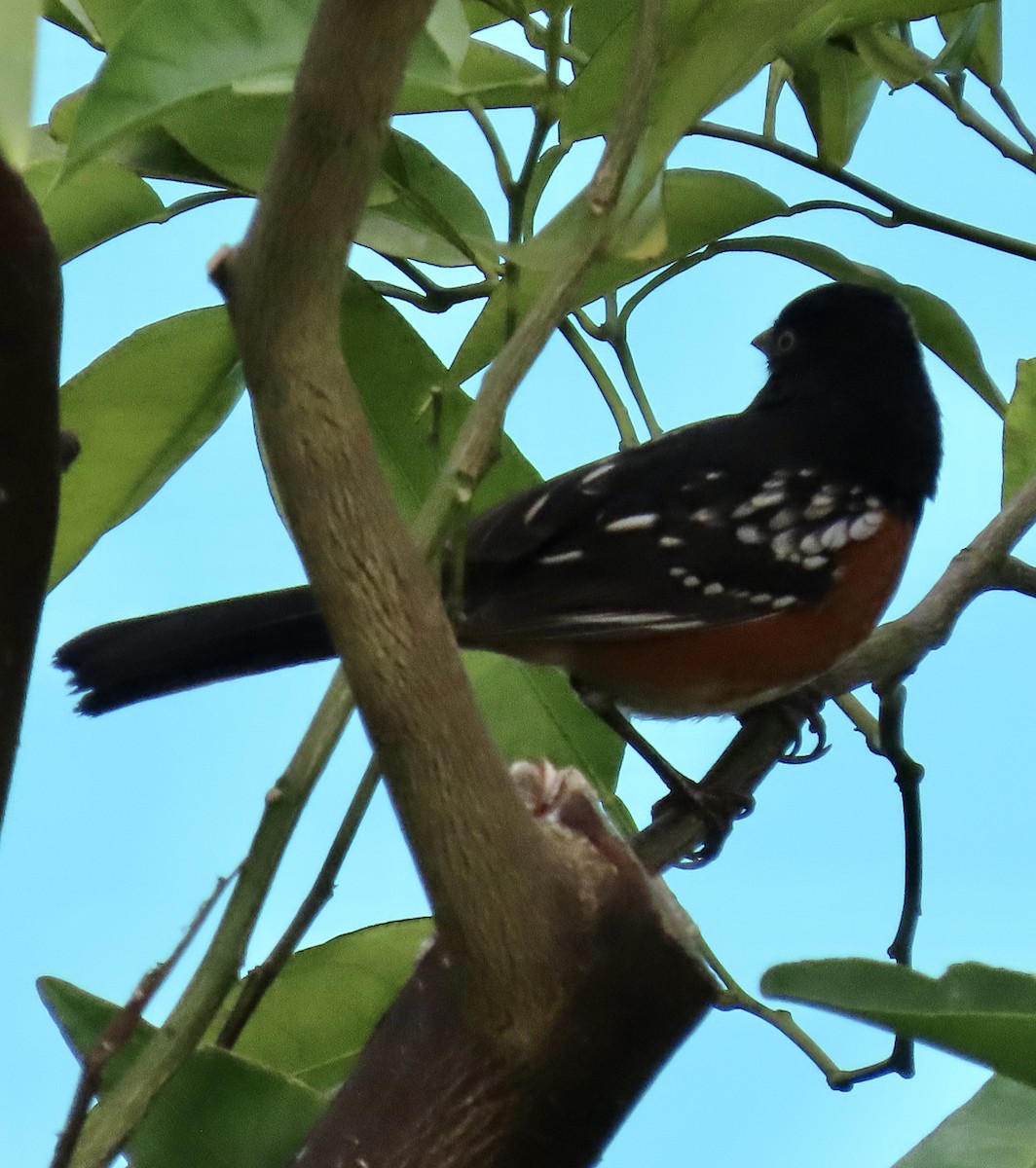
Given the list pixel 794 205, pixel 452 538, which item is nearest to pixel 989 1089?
pixel 452 538

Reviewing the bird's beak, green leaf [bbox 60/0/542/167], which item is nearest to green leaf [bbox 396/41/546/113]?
green leaf [bbox 60/0/542/167]

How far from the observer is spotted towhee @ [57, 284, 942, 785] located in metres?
1.40

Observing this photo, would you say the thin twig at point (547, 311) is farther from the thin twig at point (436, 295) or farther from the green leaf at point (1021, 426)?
the green leaf at point (1021, 426)

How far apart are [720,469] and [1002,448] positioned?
0.40 m

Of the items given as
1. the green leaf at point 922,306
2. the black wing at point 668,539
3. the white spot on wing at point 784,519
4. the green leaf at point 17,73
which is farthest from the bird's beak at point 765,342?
the green leaf at point 17,73

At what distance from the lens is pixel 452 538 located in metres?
0.69

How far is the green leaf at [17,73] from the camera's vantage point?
392mm

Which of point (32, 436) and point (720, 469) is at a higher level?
point (720, 469)

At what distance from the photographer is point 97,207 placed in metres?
0.99

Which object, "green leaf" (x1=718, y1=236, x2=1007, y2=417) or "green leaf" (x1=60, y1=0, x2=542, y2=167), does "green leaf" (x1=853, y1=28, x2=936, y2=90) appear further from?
"green leaf" (x1=60, y1=0, x2=542, y2=167)

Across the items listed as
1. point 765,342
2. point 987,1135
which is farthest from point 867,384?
point 987,1135

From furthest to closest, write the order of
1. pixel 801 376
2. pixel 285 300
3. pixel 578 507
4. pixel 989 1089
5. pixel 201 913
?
pixel 801 376, pixel 578 507, pixel 989 1089, pixel 201 913, pixel 285 300

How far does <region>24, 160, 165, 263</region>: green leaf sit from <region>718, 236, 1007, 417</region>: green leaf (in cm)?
48

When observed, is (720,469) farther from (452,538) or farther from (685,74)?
(452,538)
